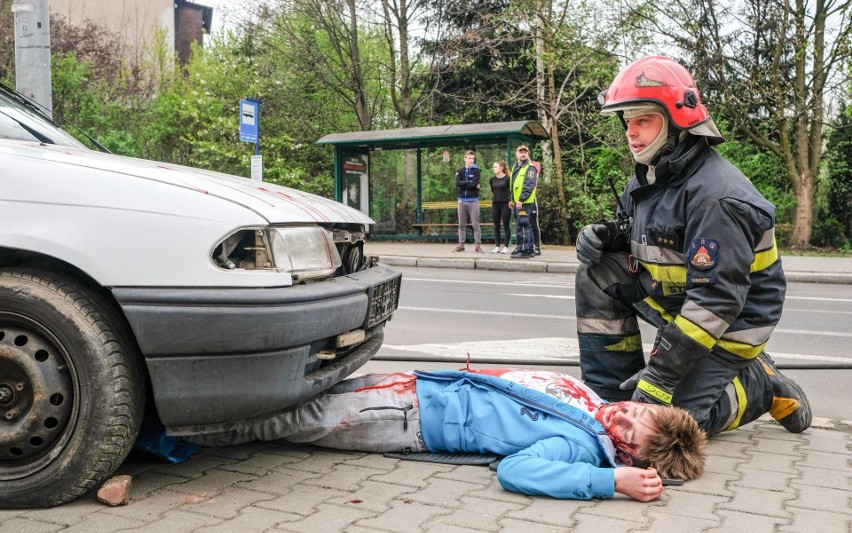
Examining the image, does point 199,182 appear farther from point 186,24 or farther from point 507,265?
point 186,24

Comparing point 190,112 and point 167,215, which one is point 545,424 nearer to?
point 167,215

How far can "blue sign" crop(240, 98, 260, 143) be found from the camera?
15841 mm

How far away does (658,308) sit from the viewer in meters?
4.14

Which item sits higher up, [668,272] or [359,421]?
[668,272]

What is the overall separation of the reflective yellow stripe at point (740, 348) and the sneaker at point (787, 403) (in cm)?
38

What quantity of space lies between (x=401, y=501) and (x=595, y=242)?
1.67 metres

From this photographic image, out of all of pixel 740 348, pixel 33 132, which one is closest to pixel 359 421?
pixel 740 348

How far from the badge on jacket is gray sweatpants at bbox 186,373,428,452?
129cm

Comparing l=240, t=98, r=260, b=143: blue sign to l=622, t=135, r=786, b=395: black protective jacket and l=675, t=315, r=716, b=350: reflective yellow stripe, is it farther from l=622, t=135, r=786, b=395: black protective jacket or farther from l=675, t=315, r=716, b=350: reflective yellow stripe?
l=675, t=315, r=716, b=350: reflective yellow stripe

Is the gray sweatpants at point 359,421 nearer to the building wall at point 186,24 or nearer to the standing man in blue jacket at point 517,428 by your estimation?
the standing man in blue jacket at point 517,428

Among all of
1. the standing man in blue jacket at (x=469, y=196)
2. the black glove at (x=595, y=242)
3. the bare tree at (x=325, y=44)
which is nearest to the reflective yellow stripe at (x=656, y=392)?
the black glove at (x=595, y=242)

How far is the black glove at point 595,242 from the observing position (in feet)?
14.0

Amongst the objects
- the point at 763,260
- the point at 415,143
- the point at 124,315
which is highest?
the point at 415,143

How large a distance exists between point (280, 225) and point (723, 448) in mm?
2299
